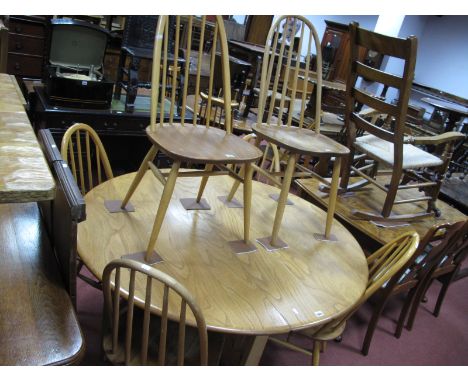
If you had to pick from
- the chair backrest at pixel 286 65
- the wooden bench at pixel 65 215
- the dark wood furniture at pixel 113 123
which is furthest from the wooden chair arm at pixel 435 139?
the wooden bench at pixel 65 215

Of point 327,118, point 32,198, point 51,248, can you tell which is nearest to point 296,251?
point 51,248

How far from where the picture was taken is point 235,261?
1.53 meters

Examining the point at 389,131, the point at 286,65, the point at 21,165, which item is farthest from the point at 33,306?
the point at 389,131

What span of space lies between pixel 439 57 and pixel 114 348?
30.9ft

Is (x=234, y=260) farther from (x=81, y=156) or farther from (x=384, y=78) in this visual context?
(x=384, y=78)

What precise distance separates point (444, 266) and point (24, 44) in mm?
4806

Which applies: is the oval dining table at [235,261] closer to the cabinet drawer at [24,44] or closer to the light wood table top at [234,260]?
the light wood table top at [234,260]

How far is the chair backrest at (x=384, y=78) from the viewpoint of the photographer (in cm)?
192

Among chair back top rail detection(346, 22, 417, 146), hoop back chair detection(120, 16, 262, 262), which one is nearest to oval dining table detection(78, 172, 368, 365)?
hoop back chair detection(120, 16, 262, 262)

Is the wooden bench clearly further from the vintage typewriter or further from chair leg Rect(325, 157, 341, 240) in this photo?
the vintage typewriter

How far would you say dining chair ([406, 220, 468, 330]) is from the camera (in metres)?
2.06

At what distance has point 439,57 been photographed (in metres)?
8.41

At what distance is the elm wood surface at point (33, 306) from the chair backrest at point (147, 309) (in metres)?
0.14

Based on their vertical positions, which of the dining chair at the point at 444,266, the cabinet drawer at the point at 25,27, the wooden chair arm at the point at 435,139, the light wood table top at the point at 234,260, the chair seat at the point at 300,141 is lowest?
the dining chair at the point at 444,266
